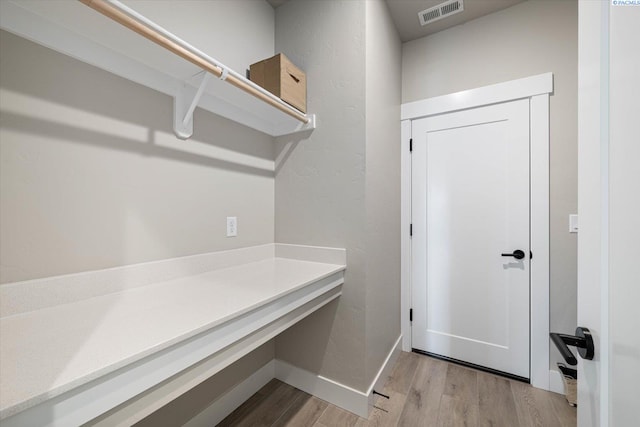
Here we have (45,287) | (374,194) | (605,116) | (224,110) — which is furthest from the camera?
(374,194)

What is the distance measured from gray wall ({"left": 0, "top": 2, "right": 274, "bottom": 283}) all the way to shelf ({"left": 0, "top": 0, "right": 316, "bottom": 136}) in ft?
0.23

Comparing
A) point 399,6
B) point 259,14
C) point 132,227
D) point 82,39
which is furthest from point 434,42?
point 132,227

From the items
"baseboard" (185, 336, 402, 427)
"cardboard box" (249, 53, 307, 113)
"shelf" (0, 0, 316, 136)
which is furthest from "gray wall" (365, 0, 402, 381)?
"shelf" (0, 0, 316, 136)

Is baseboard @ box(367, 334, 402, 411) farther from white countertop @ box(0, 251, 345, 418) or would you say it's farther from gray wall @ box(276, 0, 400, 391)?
white countertop @ box(0, 251, 345, 418)

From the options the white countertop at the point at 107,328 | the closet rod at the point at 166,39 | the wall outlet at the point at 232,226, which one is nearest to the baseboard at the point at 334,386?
the white countertop at the point at 107,328

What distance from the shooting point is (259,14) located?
1.82m

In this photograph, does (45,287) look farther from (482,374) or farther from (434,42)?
(434,42)

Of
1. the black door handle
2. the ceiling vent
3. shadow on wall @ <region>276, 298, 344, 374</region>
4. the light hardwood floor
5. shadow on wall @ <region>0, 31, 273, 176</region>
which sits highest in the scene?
the ceiling vent

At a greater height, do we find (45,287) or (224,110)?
(224,110)

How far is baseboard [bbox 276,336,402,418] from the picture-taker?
1546 millimetres

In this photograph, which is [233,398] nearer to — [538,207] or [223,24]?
[223,24]

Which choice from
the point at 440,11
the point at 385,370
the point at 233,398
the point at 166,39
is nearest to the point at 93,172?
the point at 166,39

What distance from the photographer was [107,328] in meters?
0.75

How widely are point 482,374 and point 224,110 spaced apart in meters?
2.61
